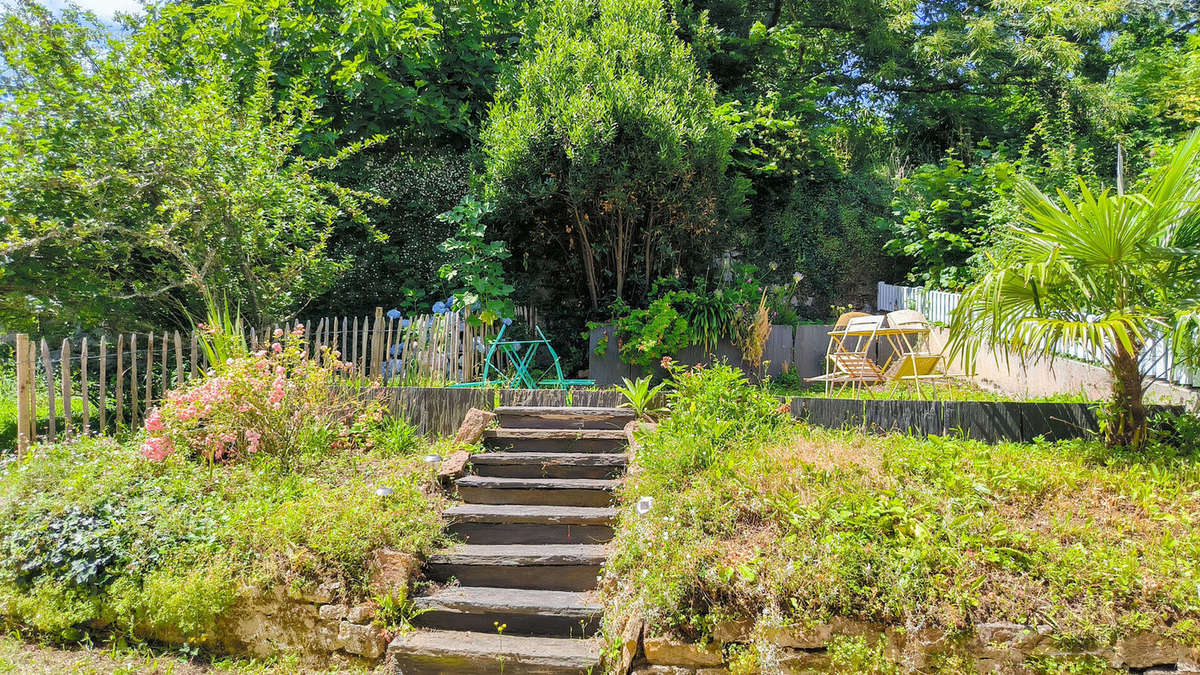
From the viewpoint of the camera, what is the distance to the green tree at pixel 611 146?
7723 millimetres

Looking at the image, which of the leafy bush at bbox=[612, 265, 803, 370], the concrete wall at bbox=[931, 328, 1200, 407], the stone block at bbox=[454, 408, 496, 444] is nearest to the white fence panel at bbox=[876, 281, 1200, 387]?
the concrete wall at bbox=[931, 328, 1200, 407]

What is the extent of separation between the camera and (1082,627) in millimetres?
3014

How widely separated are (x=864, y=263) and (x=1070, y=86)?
4.87m

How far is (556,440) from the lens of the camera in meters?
5.39

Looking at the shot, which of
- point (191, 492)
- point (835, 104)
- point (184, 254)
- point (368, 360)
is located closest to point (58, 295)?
point (184, 254)

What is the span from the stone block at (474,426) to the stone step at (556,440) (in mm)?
81

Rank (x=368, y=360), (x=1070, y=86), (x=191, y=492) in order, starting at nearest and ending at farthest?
1. (x=191, y=492)
2. (x=368, y=360)
3. (x=1070, y=86)

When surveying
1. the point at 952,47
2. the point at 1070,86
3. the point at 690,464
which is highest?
the point at 952,47

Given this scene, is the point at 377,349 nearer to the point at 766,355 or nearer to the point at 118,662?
the point at 118,662

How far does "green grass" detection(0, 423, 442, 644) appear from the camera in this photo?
3785 millimetres

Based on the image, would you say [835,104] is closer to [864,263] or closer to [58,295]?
[864,263]

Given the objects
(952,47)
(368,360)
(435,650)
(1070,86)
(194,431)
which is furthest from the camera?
(952,47)

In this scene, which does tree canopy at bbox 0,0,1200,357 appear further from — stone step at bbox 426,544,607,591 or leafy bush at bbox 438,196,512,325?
stone step at bbox 426,544,607,591

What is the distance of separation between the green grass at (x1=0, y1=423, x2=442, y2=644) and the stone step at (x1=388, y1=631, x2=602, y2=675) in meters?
0.46
